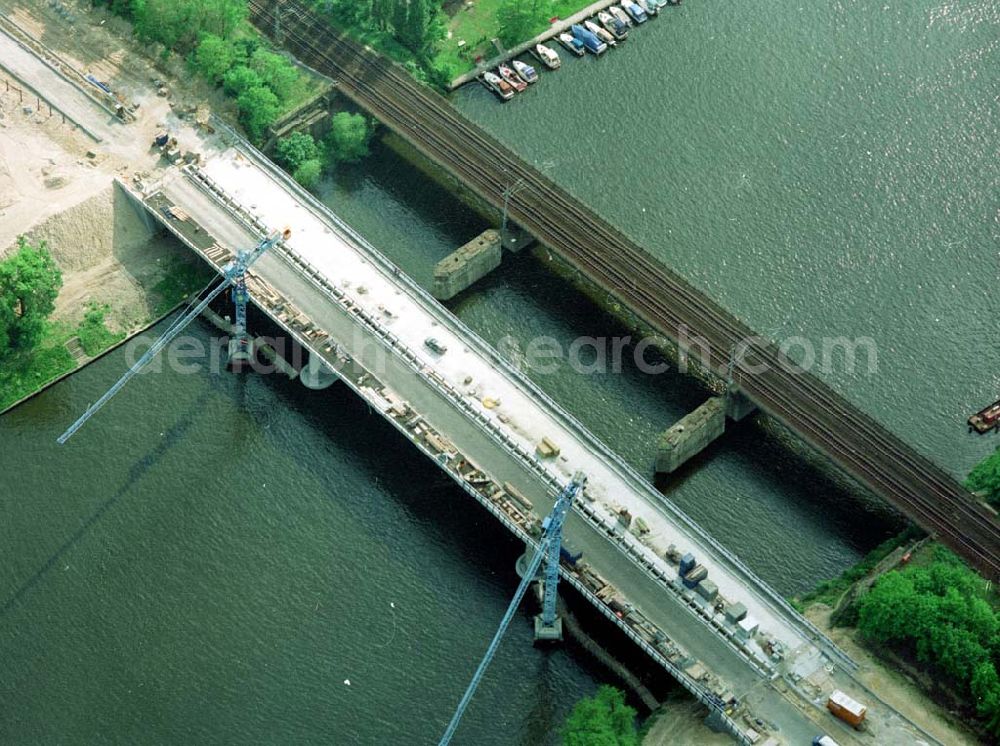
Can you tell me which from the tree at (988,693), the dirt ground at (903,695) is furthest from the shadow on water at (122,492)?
the tree at (988,693)

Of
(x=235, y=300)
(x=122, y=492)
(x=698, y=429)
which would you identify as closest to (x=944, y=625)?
(x=698, y=429)

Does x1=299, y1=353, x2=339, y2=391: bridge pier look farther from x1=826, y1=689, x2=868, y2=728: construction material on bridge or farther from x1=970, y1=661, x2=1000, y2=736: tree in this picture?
x1=970, y1=661, x2=1000, y2=736: tree

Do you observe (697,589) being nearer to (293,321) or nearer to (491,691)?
(491,691)

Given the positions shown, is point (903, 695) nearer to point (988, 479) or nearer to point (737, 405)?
point (988, 479)

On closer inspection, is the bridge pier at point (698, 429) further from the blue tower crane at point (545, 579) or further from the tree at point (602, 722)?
the tree at point (602, 722)

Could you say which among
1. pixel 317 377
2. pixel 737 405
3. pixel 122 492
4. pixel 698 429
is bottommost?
pixel 122 492

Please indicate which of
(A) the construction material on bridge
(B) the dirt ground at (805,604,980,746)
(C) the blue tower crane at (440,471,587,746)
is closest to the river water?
(C) the blue tower crane at (440,471,587,746)

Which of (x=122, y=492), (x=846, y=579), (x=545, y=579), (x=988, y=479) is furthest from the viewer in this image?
(x=122, y=492)
